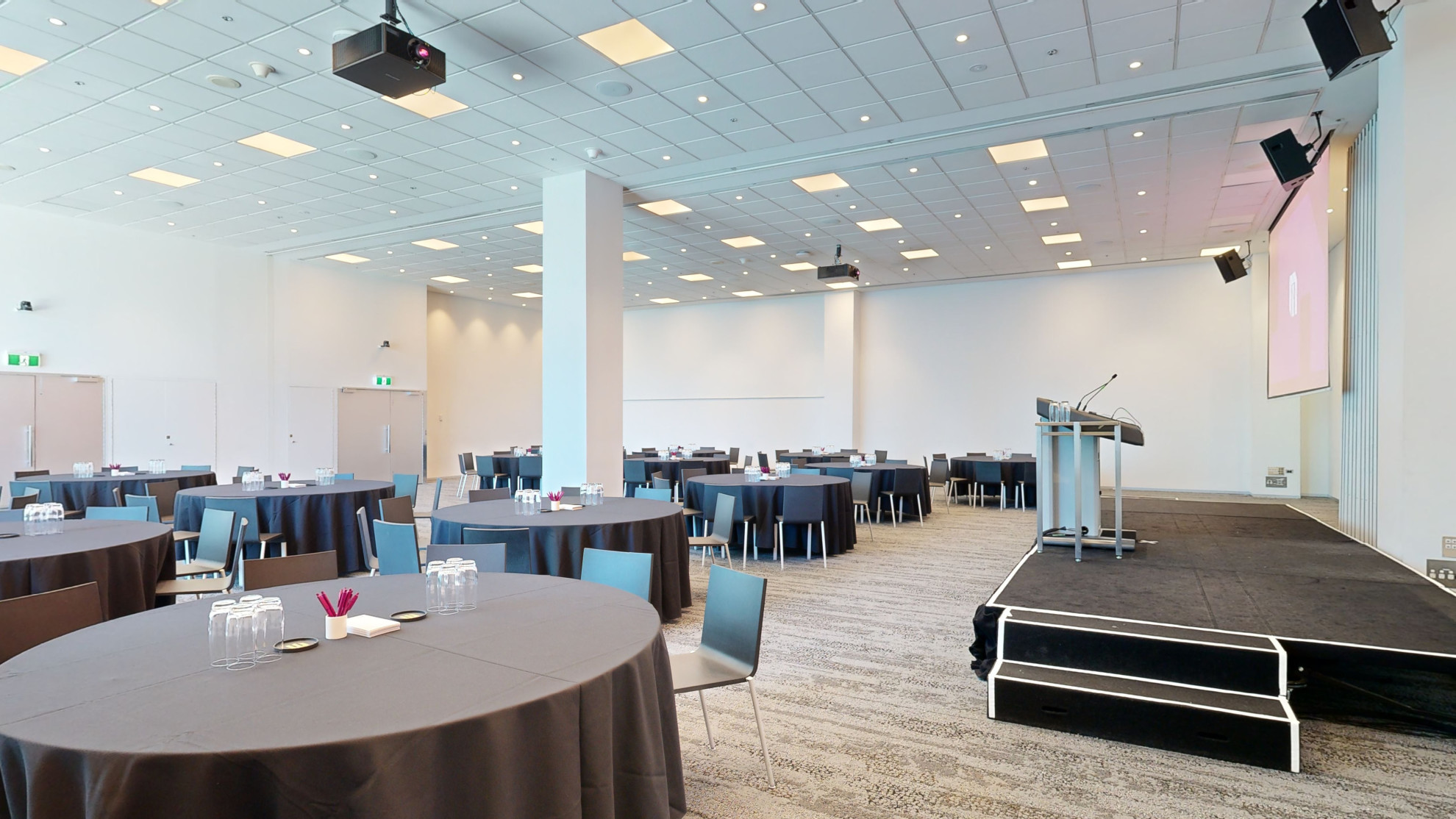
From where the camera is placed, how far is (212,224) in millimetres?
12117

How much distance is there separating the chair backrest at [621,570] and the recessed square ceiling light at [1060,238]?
432 inches

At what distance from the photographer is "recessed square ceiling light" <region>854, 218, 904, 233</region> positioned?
37.7 ft

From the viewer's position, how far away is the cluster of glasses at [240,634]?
2.05 metres

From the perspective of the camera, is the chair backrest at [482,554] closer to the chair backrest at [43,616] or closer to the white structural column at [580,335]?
the chair backrest at [43,616]

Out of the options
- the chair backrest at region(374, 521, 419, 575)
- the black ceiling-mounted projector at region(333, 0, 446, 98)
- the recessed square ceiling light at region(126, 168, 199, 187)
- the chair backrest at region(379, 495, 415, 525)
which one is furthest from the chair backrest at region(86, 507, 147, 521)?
the recessed square ceiling light at region(126, 168, 199, 187)

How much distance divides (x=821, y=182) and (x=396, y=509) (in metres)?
6.53

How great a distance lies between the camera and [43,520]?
15.3 feet

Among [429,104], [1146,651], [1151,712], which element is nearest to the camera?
[1151,712]

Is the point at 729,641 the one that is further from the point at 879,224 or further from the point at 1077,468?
the point at 879,224

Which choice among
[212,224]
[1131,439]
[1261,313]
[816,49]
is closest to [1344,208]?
[1261,313]

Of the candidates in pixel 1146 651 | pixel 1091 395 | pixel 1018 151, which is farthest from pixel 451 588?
pixel 1018 151

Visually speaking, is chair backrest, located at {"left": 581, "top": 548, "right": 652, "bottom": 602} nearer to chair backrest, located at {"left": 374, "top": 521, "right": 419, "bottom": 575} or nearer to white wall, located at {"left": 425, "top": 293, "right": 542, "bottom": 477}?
chair backrest, located at {"left": 374, "top": 521, "right": 419, "bottom": 575}

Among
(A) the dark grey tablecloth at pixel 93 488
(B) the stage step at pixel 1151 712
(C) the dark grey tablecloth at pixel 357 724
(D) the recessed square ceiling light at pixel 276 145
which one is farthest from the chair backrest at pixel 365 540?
(D) the recessed square ceiling light at pixel 276 145

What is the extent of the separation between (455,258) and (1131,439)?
1201cm
